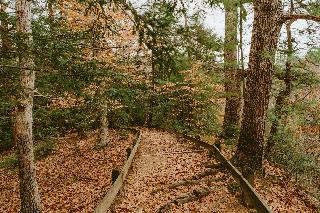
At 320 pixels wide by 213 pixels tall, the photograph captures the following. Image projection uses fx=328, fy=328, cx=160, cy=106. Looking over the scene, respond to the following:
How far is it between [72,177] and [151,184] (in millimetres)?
6865

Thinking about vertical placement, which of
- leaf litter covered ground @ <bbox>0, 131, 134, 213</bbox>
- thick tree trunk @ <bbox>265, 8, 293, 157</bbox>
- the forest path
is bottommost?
leaf litter covered ground @ <bbox>0, 131, 134, 213</bbox>

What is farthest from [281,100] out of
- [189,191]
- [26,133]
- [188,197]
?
[26,133]

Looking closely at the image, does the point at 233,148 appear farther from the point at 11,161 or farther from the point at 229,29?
the point at 11,161

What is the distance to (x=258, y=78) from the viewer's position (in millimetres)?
9273

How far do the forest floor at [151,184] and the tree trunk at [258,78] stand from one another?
87 centimetres

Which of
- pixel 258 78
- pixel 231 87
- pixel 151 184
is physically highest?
pixel 258 78

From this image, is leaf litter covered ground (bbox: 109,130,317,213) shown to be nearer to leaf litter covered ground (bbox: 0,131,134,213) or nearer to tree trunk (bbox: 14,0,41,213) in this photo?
leaf litter covered ground (bbox: 0,131,134,213)

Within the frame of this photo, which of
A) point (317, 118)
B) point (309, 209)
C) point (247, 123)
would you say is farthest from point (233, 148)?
point (309, 209)

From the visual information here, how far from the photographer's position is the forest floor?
782 cm

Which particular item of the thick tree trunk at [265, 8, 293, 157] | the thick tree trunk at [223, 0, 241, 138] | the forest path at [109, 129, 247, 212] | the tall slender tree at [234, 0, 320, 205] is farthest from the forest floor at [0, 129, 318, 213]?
the thick tree trunk at [223, 0, 241, 138]

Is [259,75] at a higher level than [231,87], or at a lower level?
higher

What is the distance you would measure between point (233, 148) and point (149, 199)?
6.92 metres

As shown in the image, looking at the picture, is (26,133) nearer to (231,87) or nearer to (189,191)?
(189,191)

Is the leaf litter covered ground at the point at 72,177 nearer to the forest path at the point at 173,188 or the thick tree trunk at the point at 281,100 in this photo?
the forest path at the point at 173,188
